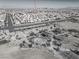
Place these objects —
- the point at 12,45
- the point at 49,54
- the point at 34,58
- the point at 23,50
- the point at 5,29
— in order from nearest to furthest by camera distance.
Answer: the point at 34,58 < the point at 49,54 < the point at 23,50 < the point at 12,45 < the point at 5,29

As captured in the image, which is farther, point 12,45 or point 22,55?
point 12,45

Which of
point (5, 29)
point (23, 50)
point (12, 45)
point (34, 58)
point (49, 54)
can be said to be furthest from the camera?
point (5, 29)

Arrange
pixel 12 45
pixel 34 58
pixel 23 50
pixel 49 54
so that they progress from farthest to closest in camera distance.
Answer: pixel 12 45 → pixel 23 50 → pixel 49 54 → pixel 34 58

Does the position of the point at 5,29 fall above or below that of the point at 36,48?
above

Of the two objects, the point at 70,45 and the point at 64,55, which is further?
the point at 70,45

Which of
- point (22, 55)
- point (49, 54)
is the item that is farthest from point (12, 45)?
point (49, 54)

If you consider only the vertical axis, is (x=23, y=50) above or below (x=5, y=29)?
below

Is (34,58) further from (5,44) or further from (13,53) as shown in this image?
(5,44)

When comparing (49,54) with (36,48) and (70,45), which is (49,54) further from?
(70,45)

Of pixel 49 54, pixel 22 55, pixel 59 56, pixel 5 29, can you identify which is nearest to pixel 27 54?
pixel 22 55
